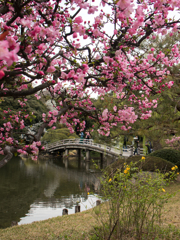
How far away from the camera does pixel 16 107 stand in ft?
74.0

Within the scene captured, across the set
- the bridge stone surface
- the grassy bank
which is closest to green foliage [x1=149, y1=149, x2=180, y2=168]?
the grassy bank

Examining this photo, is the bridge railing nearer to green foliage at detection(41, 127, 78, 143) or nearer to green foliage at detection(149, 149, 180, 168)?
green foliage at detection(41, 127, 78, 143)

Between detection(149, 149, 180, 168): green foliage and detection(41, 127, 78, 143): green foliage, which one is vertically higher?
detection(41, 127, 78, 143): green foliage

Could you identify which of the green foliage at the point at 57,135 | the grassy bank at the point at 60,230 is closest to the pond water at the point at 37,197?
the grassy bank at the point at 60,230

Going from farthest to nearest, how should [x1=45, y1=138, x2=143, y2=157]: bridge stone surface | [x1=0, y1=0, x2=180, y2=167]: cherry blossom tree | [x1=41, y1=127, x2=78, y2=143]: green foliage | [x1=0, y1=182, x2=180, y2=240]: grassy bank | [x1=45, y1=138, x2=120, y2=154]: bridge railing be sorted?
1. [x1=41, y1=127, x2=78, y2=143]: green foliage
2. [x1=45, y1=138, x2=120, y2=154]: bridge railing
3. [x1=45, y1=138, x2=143, y2=157]: bridge stone surface
4. [x1=0, y1=182, x2=180, y2=240]: grassy bank
5. [x1=0, y1=0, x2=180, y2=167]: cherry blossom tree

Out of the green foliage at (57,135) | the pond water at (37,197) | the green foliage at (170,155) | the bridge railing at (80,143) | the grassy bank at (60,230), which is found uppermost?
the green foliage at (57,135)

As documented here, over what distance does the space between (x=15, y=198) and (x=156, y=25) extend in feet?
23.8

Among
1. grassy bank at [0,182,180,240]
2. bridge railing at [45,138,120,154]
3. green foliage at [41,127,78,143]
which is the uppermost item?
green foliage at [41,127,78,143]

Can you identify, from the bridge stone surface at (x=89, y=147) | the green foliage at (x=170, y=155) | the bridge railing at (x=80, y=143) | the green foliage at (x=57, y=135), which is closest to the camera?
the green foliage at (x=170, y=155)

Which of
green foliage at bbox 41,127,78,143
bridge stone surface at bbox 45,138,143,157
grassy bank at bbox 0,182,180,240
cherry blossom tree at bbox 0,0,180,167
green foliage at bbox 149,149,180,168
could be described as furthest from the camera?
green foliage at bbox 41,127,78,143

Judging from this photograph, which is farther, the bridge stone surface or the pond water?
the bridge stone surface

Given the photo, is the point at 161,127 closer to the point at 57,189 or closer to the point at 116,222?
the point at 116,222

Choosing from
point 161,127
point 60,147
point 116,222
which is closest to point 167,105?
point 161,127

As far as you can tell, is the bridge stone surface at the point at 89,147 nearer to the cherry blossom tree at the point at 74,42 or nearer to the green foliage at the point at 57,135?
the green foliage at the point at 57,135
